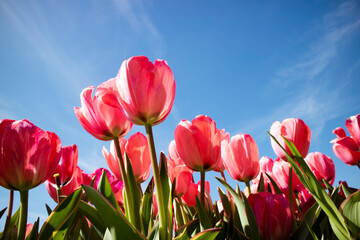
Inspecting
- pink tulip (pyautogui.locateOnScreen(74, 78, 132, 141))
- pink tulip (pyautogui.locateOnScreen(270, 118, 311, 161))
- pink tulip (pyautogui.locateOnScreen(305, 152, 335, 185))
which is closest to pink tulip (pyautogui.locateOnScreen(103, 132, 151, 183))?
pink tulip (pyautogui.locateOnScreen(74, 78, 132, 141))

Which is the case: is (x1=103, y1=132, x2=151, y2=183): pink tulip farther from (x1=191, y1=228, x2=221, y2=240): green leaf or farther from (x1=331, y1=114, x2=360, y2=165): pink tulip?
(x1=331, y1=114, x2=360, y2=165): pink tulip

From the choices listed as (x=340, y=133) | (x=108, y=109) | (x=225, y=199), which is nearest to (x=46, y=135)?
(x=108, y=109)

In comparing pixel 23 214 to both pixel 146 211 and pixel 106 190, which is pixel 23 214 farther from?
pixel 146 211

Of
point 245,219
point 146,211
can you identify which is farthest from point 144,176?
point 245,219

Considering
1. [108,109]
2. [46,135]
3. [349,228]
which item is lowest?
[349,228]

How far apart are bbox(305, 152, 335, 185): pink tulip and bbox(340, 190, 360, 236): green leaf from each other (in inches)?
43.1

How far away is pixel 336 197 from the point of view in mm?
1166

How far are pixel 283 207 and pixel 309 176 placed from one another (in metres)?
0.16

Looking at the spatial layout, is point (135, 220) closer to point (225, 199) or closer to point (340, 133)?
point (225, 199)

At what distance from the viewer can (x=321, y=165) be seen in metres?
1.88

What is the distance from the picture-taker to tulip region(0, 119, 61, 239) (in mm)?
765

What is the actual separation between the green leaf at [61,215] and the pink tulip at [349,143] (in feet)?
6.19

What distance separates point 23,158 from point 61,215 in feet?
0.63

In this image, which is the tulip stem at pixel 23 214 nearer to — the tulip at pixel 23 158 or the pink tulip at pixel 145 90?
the tulip at pixel 23 158
